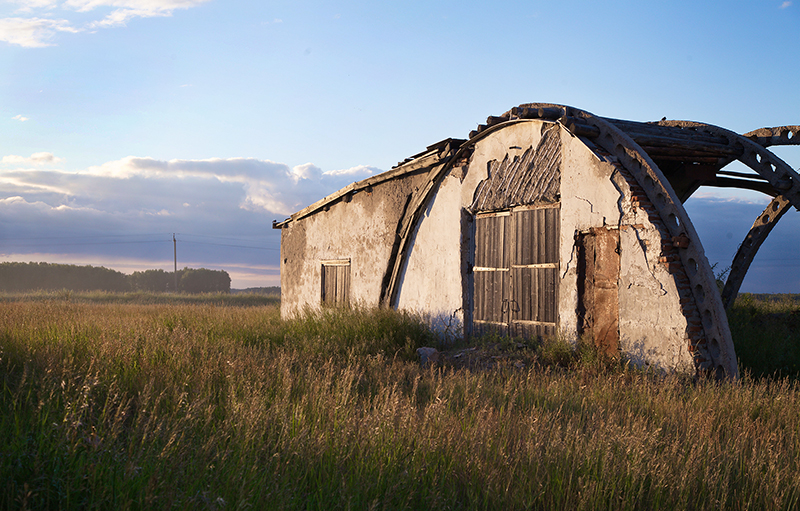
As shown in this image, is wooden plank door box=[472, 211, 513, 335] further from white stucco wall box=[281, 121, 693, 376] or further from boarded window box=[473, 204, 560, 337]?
white stucco wall box=[281, 121, 693, 376]

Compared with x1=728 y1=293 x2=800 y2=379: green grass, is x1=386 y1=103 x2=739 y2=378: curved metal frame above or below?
above

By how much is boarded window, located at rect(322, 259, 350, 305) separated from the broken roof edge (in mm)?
1527

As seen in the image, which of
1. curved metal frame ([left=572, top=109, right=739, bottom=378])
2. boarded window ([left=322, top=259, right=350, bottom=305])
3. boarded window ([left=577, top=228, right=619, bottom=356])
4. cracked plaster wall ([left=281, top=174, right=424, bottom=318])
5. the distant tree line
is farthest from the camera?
the distant tree line

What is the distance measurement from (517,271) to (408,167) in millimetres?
3347

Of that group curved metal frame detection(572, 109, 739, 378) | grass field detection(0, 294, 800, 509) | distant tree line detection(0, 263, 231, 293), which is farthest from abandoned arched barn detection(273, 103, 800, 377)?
distant tree line detection(0, 263, 231, 293)

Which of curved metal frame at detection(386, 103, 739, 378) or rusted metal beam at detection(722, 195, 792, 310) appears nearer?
curved metal frame at detection(386, 103, 739, 378)

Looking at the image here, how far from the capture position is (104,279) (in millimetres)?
50719


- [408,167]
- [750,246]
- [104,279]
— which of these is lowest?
[104,279]

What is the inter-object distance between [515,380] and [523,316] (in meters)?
2.88

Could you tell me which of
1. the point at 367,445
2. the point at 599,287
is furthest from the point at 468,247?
the point at 367,445

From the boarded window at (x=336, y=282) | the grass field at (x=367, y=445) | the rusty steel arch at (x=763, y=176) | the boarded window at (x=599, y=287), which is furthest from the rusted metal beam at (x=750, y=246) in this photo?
the boarded window at (x=336, y=282)

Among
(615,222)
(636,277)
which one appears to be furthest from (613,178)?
(636,277)

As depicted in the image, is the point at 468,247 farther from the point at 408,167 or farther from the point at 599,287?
the point at 599,287

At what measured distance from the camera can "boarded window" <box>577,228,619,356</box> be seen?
24.5 feet
